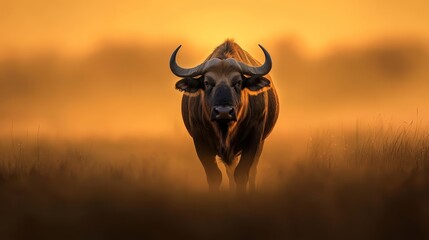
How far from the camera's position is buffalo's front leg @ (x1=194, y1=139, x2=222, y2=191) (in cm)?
1266

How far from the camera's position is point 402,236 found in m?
8.65

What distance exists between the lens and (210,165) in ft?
41.8

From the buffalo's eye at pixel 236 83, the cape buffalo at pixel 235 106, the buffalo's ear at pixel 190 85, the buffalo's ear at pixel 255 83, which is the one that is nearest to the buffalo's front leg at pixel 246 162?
the cape buffalo at pixel 235 106

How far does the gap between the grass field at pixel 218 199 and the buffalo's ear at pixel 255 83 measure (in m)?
1.07

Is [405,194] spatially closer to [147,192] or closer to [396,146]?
[147,192]

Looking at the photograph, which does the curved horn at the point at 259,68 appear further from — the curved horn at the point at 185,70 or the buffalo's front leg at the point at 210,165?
the buffalo's front leg at the point at 210,165

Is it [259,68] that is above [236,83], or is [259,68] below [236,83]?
above

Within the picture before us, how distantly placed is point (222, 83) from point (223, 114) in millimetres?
586

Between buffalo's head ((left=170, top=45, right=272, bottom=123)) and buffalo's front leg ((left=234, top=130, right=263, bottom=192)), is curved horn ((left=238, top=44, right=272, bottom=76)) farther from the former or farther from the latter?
buffalo's front leg ((left=234, top=130, right=263, bottom=192))

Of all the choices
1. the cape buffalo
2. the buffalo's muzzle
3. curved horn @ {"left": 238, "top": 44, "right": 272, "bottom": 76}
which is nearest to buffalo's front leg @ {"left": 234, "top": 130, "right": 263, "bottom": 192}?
the cape buffalo

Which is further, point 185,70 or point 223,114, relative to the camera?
point 185,70

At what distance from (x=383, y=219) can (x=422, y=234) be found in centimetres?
44

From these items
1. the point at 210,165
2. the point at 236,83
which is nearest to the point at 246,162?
the point at 210,165

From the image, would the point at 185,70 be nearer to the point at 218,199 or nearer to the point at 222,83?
the point at 222,83
